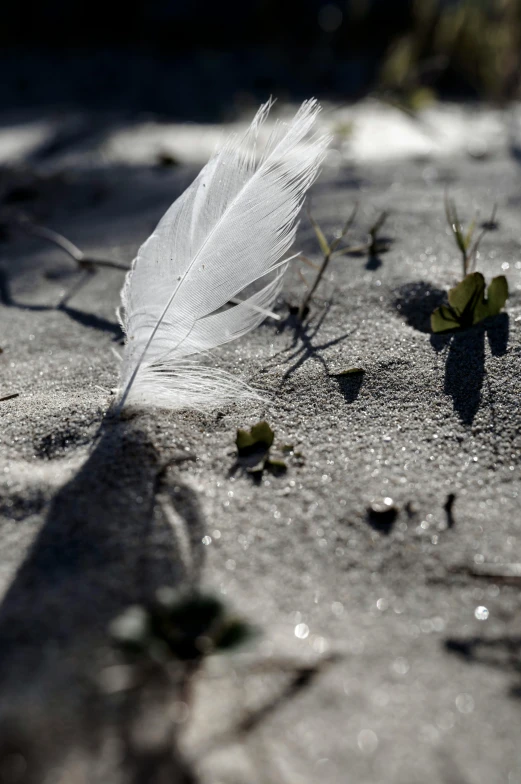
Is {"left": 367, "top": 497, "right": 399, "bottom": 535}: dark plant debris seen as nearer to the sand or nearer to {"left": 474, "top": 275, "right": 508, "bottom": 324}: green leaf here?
the sand

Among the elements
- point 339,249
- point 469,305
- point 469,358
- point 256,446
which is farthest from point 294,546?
point 339,249

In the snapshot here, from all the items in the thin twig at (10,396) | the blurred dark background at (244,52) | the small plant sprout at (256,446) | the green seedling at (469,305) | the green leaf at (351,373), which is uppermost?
the blurred dark background at (244,52)

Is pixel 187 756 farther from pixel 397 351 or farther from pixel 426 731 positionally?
pixel 397 351

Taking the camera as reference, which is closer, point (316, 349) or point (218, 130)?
point (316, 349)

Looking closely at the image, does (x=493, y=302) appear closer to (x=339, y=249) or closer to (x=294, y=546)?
(x=339, y=249)

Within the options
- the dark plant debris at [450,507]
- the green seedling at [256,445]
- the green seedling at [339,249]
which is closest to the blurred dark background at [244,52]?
the green seedling at [339,249]

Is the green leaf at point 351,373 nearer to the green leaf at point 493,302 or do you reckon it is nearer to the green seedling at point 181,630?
the green leaf at point 493,302

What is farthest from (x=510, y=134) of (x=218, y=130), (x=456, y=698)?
(x=456, y=698)
